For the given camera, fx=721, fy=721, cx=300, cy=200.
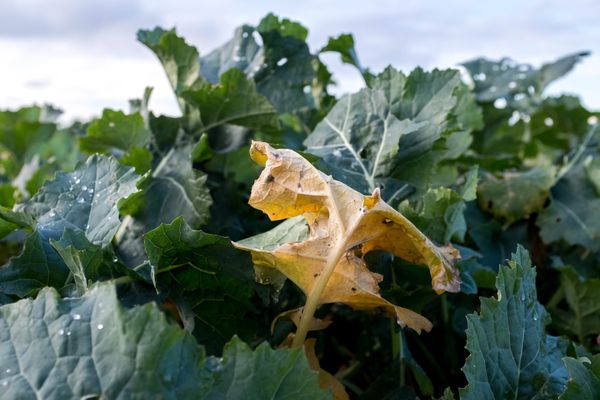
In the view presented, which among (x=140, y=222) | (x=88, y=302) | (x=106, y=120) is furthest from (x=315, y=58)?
(x=88, y=302)

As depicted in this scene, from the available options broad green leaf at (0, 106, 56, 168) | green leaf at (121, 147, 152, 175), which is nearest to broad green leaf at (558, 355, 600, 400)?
green leaf at (121, 147, 152, 175)

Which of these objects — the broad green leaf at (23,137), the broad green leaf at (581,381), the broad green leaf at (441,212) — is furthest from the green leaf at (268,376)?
the broad green leaf at (23,137)

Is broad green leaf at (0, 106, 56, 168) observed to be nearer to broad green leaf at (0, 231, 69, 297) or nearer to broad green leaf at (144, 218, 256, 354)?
broad green leaf at (0, 231, 69, 297)

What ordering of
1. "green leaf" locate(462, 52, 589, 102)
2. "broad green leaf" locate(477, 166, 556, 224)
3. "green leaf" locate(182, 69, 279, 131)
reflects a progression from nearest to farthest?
1. "green leaf" locate(182, 69, 279, 131)
2. "broad green leaf" locate(477, 166, 556, 224)
3. "green leaf" locate(462, 52, 589, 102)

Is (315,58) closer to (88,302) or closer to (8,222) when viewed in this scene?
(8,222)

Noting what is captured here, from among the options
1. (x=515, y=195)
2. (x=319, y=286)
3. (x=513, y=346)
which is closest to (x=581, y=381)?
(x=513, y=346)

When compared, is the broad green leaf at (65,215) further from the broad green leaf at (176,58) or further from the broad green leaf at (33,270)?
the broad green leaf at (176,58)
